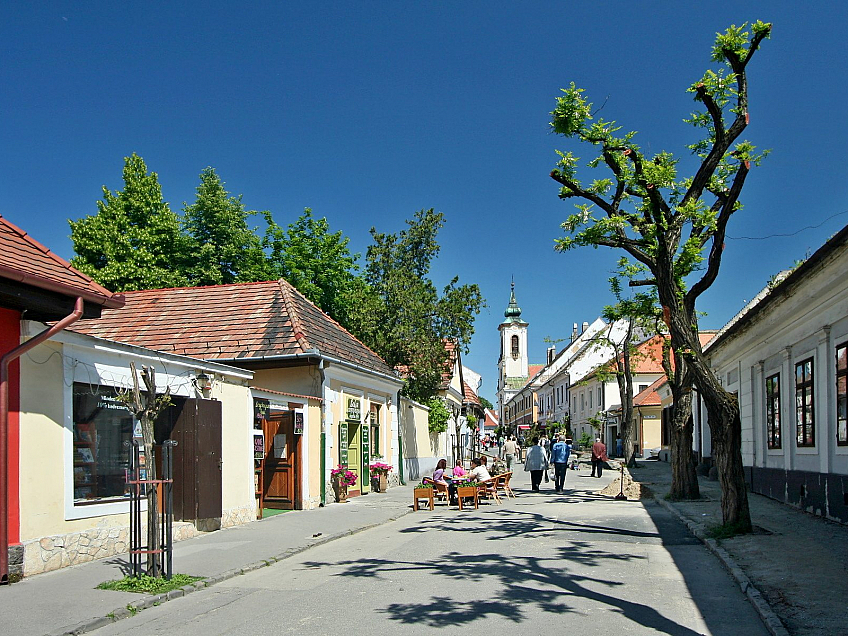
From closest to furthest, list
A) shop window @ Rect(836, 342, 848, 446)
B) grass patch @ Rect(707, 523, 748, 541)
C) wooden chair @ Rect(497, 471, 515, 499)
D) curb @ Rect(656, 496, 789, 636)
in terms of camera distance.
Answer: curb @ Rect(656, 496, 789, 636)
grass patch @ Rect(707, 523, 748, 541)
shop window @ Rect(836, 342, 848, 446)
wooden chair @ Rect(497, 471, 515, 499)

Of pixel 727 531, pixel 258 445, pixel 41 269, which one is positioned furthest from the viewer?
pixel 258 445

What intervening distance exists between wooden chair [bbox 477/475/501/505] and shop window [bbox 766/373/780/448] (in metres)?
6.84

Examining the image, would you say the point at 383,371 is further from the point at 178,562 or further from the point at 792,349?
the point at 178,562

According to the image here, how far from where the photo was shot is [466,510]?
63.9 ft

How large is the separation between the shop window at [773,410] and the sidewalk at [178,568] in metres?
8.96

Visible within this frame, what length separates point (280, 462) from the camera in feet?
59.8

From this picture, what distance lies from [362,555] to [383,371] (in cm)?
1383

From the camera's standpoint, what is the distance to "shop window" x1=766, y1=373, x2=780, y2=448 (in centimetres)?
1886

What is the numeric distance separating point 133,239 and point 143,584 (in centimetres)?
2717

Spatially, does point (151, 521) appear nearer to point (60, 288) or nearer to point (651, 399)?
point (60, 288)

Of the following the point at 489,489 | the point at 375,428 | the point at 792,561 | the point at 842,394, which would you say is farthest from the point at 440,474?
the point at 792,561

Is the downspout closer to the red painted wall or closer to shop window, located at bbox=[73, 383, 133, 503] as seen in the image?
shop window, located at bbox=[73, 383, 133, 503]

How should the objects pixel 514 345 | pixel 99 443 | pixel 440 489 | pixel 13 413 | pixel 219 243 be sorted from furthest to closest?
pixel 514 345, pixel 219 243, pixel 440 489, pixel 99 443, pixel 13 413

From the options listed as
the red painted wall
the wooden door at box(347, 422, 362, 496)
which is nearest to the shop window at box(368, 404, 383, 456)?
the wooden door at box(347, 422, 362, 496)
